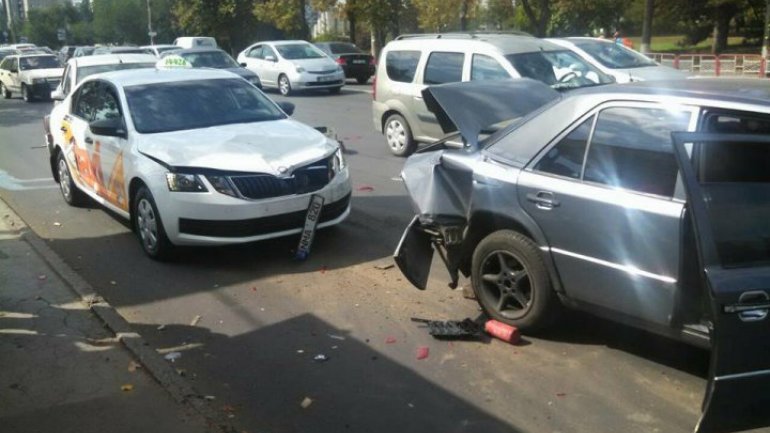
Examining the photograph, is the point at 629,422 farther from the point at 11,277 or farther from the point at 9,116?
the point at 9,116

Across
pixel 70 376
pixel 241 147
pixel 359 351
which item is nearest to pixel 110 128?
pixel 241 147

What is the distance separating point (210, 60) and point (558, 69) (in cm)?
1457

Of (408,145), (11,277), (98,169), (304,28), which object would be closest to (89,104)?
(98,169)

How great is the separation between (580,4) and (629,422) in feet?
118

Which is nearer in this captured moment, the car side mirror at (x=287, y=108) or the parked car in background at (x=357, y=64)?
the car side mirror at (x=287, y=108)

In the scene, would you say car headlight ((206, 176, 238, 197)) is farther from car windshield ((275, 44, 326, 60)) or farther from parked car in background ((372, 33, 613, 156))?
car windshield ((275, 44, 326, 60))

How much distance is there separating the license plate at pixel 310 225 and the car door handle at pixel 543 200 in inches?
100

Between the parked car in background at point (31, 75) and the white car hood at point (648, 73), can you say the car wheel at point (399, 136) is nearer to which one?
the white car hood at point (648, 73)

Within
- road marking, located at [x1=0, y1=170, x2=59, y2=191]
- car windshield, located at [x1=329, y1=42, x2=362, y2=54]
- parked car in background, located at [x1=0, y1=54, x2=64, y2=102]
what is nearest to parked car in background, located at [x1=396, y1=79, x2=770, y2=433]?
road marking, located at [x1=0, y1=170, x2=59, y2=191]

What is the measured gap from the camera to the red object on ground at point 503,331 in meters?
5.12

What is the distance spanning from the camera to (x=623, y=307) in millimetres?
4461

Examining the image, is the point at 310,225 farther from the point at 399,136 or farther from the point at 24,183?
the point at 24,183

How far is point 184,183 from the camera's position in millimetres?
6758

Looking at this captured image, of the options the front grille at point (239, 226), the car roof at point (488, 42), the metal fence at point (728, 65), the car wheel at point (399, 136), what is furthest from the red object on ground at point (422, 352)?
the metal fence at point (728, 65)
